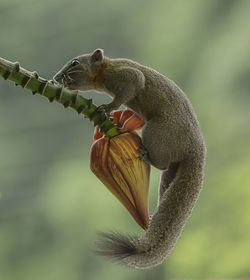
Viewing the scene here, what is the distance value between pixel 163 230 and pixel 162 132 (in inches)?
4.4

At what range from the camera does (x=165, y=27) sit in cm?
238

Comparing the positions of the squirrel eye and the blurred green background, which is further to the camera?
the blurred green background

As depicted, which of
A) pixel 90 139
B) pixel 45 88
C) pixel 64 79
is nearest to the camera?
pixel 45 88

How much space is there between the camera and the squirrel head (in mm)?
678

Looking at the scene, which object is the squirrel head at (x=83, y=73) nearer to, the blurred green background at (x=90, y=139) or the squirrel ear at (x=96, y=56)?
the squirrel ear at (x=96, y=56)

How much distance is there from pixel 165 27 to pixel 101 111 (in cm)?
181

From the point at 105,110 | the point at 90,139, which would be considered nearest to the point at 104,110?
the point at 105,110

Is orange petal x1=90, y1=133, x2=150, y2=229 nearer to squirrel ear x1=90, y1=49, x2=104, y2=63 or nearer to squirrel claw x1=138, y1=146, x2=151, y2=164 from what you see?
squirrel claw x1=138, y1=146, x2=151, y2=164

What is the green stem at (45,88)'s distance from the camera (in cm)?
56

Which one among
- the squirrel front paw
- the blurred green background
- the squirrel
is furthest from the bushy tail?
the blurred green background

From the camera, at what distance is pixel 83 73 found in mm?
686

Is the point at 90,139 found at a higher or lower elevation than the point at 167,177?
lower

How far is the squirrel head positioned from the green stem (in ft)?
0.23

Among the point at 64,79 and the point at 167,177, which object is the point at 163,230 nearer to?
the point at 167,177
